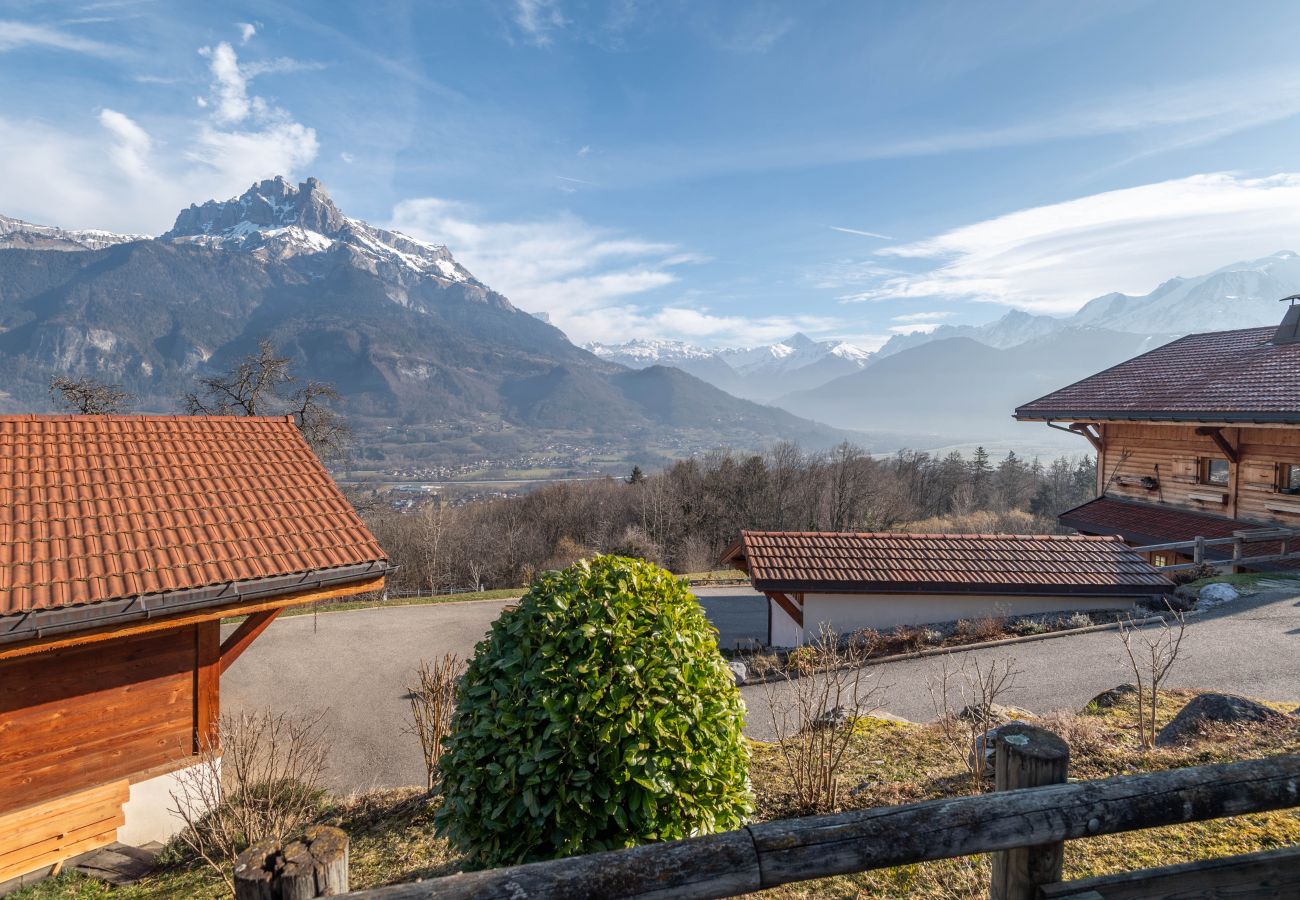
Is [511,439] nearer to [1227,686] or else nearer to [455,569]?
[455,569]

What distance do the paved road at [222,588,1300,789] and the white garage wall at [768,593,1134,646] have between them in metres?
1.29

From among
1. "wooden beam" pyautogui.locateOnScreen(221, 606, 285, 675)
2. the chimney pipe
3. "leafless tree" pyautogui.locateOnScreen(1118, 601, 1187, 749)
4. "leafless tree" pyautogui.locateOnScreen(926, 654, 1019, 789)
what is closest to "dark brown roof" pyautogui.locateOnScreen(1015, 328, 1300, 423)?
the chimney pipe

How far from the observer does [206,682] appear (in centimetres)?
626

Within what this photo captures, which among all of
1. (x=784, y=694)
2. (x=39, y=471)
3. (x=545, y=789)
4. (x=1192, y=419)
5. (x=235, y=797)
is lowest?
(x=784, y=694)

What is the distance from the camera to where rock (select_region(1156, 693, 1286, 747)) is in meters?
5.39

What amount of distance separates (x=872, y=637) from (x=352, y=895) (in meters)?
10.5

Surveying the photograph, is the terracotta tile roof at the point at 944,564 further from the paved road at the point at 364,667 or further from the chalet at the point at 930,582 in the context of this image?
the paved road at the point at 364,667

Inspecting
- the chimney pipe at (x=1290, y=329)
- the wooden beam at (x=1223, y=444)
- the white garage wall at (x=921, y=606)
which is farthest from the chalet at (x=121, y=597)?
the chimney pipe at (x=1290, y=329)

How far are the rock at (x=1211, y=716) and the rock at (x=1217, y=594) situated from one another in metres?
6.91

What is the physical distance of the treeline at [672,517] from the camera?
33531 millimetres

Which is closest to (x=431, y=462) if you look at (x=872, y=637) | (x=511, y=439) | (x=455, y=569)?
(x=511, y=439)

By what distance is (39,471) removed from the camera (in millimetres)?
6152

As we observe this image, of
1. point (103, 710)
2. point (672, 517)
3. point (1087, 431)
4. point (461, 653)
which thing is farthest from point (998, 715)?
point (672, 517)

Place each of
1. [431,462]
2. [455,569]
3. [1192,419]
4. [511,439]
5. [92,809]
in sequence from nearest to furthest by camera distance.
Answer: [92,809], [1192,419], [455,569], [431,462], [511,439]
